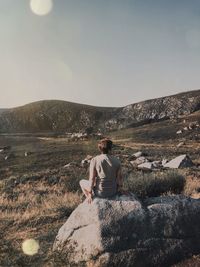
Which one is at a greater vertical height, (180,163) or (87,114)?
(87,114)

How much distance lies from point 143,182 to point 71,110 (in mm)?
137489

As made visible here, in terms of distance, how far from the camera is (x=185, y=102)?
404ft

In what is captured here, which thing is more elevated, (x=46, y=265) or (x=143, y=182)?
(x=143, y=182)

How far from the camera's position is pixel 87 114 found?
143000 millimetres

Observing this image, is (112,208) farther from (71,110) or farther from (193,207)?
(71,110)

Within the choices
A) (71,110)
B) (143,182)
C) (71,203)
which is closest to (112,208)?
(143,182)

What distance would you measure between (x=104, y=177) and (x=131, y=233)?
1.25 m

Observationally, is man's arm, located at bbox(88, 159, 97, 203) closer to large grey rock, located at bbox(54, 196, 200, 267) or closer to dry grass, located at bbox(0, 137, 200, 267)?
large grey rock, located at bbox(54, 196, 200, 267)

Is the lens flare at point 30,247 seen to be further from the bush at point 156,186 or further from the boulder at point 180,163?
the boulder at point 180,163

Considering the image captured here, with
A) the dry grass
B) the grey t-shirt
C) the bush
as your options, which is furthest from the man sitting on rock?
the bush

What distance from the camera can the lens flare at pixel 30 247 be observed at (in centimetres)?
876

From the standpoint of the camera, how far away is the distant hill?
401 ft

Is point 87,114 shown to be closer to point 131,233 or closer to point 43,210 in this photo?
point 43,210

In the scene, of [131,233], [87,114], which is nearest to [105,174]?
[131,233]
